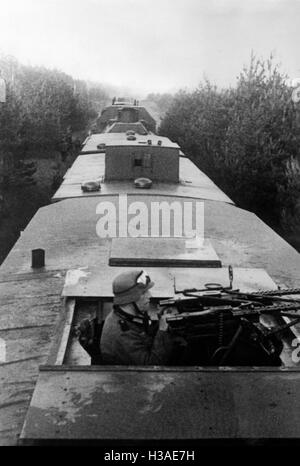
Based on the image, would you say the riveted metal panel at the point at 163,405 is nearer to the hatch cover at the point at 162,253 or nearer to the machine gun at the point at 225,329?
the machine gun at the point at 225,329

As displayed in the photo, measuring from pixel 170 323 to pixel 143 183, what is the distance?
925cm

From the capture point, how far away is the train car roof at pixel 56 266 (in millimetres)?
5328

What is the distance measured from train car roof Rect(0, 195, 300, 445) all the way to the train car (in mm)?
19

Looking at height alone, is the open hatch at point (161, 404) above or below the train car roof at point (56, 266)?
above

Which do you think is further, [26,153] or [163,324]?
[26,153]

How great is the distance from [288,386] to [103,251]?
16.8 feet

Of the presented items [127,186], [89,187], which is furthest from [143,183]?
[89,187]

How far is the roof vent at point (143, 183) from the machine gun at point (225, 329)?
8859 mm

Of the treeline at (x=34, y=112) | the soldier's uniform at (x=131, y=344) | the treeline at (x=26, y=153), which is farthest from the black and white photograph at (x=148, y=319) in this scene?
the treeline at (x=34, y=112)

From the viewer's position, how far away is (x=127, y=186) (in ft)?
46.4

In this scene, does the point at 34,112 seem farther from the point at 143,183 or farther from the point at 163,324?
the point at 163,324

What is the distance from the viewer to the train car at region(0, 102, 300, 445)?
3.81 meters
